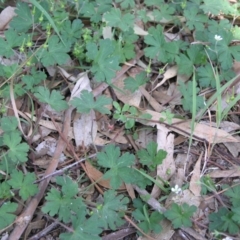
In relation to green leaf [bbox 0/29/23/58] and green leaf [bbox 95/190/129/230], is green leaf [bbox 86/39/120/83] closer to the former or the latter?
green leaf [bbox 0/29/23/58]

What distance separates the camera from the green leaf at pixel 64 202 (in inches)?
81.5

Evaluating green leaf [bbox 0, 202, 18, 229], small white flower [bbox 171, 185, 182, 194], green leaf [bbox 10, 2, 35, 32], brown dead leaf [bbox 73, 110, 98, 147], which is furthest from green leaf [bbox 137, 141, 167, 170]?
green leaf [bbox 10, 2, 35, 32]

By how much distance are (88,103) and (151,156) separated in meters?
0.42

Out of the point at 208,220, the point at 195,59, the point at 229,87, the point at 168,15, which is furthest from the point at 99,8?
the point at 208,220

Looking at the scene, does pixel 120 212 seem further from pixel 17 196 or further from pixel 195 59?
pixel 195 59

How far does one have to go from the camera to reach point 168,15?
8.72 feet

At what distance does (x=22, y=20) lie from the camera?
8.47 feet

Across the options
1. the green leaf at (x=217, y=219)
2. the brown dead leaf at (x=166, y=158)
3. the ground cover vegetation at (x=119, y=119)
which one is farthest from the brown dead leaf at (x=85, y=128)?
the green leaf at (x=217, y=219)

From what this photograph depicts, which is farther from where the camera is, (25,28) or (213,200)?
(25,28)

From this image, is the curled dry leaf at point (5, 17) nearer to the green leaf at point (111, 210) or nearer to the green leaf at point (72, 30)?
the green leaf at point (72, 30)

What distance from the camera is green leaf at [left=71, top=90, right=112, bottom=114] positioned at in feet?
7.66

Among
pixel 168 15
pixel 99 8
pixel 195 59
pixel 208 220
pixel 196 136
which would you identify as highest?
pixel 99 8

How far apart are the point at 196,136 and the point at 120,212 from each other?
60 centimetres

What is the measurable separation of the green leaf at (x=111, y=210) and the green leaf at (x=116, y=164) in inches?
2.1
